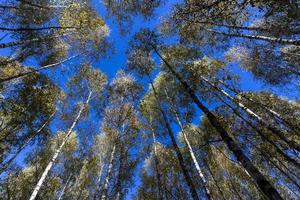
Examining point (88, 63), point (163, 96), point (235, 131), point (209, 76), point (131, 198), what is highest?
point (88, 63)

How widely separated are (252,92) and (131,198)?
448 inches

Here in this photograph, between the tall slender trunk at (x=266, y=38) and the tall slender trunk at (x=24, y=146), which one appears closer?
the tall slender trunk at (x=266, y=38)

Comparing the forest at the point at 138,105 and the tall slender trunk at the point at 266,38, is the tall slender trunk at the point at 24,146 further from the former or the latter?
the tall slender trunk at the point at 266,38

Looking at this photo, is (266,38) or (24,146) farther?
(24,146)

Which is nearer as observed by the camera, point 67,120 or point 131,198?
point 67,120

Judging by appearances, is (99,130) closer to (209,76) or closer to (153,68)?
(153,68)

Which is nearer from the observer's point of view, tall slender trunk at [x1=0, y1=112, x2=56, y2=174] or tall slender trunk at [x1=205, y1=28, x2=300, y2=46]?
A: tall slender trunk at [x1=205, y1=28, x2=300, y2=46]

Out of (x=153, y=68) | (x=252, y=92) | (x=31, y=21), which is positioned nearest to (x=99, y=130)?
(x=153, y=68)

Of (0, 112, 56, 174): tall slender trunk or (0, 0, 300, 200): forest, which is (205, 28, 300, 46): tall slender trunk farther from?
(0, 112, 56, 174): tall slender trunk

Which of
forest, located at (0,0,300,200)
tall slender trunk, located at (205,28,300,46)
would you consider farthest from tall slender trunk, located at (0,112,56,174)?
tall slender trunk, located at (205,28,300,46)

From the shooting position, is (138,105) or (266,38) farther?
(138,105)

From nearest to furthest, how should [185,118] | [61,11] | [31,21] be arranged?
[61,11] < [31,21] < [185,118]

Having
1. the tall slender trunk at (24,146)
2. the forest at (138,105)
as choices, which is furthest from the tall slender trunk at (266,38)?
the tall slender trunk at (24,146)

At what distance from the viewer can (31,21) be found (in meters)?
13.3
